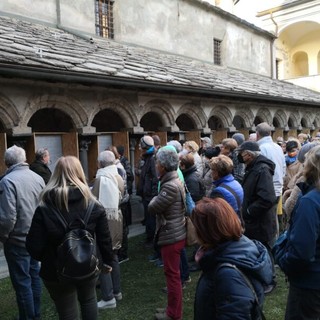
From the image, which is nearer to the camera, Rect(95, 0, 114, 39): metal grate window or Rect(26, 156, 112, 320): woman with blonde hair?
Rect(26, 156, 112, 320): woman with blonde hair

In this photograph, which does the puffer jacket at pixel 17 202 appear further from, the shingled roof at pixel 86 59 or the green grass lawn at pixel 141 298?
the shingled roof at pixel 86 59

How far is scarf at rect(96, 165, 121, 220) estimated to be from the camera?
156 inches

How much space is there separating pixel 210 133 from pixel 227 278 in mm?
8833

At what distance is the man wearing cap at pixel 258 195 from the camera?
395cm

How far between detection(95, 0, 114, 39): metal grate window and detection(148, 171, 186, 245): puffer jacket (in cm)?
825

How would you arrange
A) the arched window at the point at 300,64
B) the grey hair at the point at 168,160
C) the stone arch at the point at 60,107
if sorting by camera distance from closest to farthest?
the grey hair at the point at 168,160 → the stone arch at the point at 60,107 → the arched window at the point at 300,64

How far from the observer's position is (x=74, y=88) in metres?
6.91

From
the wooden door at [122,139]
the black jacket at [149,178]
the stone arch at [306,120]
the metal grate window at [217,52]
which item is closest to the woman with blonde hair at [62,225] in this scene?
the black jacket at [149,178]

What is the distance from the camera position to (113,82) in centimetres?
699

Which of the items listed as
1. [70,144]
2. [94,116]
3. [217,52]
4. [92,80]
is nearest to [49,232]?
[92,80]

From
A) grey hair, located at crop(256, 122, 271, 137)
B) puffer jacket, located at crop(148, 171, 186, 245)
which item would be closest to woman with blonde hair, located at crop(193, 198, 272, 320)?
puffer jacket, located at crop(148, 171, 186, 245)

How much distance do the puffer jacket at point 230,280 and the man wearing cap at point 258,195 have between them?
207 centimetres

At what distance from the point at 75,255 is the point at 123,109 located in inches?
226

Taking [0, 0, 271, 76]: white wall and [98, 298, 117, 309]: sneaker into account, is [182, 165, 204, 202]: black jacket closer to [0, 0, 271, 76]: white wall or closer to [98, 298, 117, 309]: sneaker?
[98, 298, 117, 309]: sneaker
